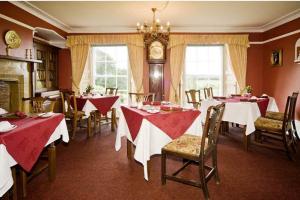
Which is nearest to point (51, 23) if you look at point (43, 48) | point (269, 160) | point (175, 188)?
point (43, 48)

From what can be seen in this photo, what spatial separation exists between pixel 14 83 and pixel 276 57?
5719 millimetres

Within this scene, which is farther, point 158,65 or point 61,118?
point 158,65

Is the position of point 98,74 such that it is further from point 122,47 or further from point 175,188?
point 175,188

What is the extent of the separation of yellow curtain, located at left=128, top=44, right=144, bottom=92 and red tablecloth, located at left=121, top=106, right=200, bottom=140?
3190 mm

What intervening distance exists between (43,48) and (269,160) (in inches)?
207

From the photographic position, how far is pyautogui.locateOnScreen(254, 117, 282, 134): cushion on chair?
3.22 m

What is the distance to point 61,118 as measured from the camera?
2502 mm

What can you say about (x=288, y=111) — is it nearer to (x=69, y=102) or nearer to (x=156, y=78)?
(x=156, y=78)

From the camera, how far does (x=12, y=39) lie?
150 inches

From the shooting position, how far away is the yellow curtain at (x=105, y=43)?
5.88 metres


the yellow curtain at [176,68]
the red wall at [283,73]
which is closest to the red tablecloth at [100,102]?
the yellow curtain at [176,68]

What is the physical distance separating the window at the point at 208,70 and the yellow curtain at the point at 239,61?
0.18m

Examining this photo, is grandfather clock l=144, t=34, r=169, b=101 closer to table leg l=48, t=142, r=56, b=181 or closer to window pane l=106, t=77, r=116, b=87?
window pane l=106, t=77, r=116, b=87

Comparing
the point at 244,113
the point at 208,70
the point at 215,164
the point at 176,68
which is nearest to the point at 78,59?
the point at 176,68
